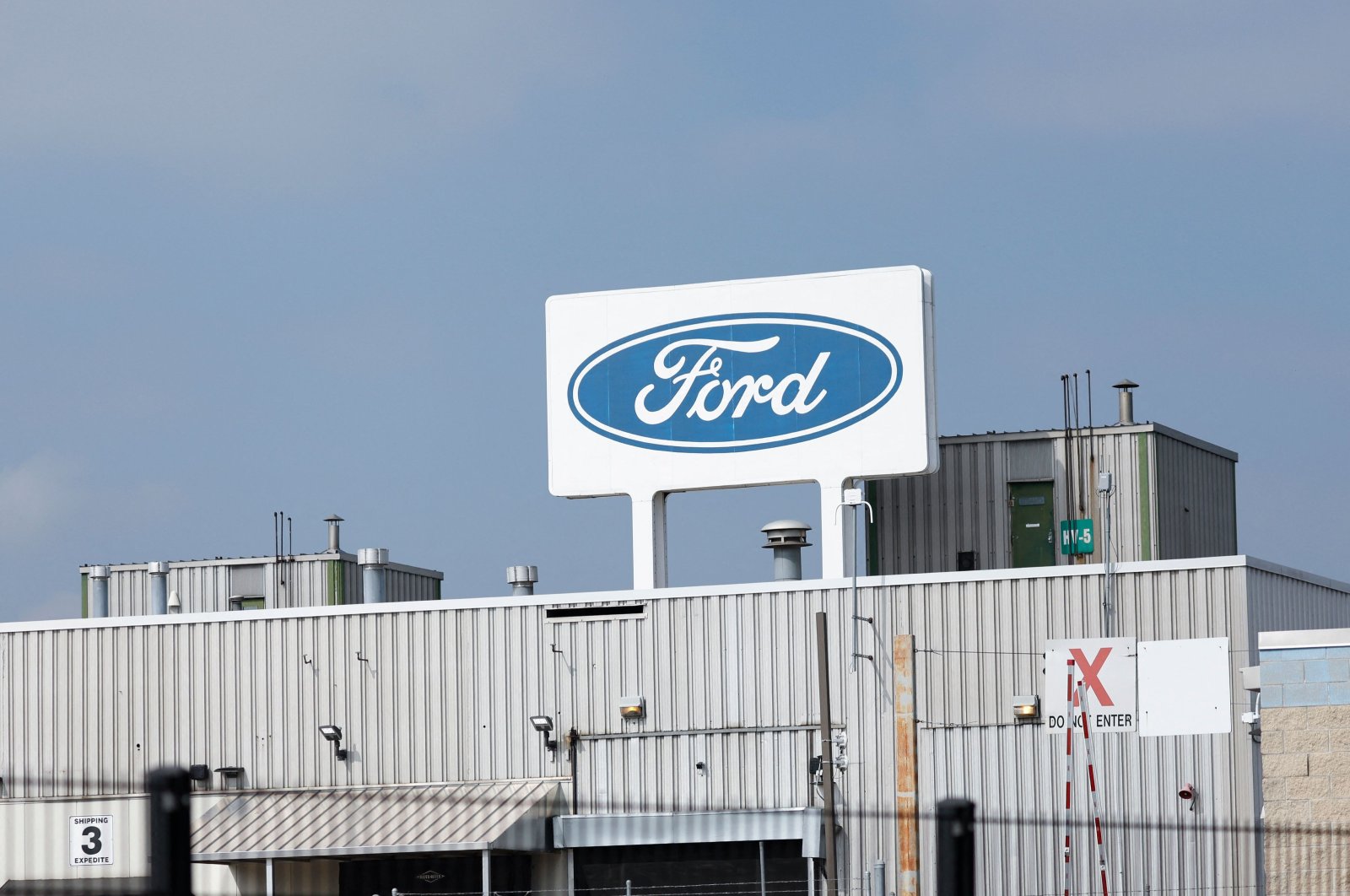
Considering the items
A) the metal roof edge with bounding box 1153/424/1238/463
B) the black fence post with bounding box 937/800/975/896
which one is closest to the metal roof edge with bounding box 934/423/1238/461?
the metal roof edge with bounding box 1153/424/1238/463

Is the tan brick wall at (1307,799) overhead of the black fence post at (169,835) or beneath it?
beneath

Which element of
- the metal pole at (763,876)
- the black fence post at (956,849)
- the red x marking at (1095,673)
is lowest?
the metal pole at (763,876)

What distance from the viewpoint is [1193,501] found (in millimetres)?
34750

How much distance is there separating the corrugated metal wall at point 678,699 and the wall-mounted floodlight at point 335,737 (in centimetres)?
13

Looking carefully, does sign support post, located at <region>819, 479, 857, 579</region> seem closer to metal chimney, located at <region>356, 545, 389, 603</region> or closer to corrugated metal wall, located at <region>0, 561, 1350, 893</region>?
corrugated metal wall, located at <region>0, 561, 1350, 893</region>

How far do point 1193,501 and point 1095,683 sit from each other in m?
8.21

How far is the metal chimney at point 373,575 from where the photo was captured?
115 feet

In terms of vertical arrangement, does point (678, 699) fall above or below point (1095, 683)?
below

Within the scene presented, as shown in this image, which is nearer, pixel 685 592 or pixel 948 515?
pixel 685 592

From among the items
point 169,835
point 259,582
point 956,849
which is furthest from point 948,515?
point 169,835

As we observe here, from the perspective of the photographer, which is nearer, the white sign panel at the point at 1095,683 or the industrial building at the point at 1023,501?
the white sign panel at the point at 1095,683

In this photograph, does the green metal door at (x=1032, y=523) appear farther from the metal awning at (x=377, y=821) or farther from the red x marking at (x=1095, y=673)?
the metal awning at (x=377, y=821)

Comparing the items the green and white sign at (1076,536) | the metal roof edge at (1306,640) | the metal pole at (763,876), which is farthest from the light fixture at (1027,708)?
the metal roof edge at (1306,640)

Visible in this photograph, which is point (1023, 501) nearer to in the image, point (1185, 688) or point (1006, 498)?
point (1006, 498)
